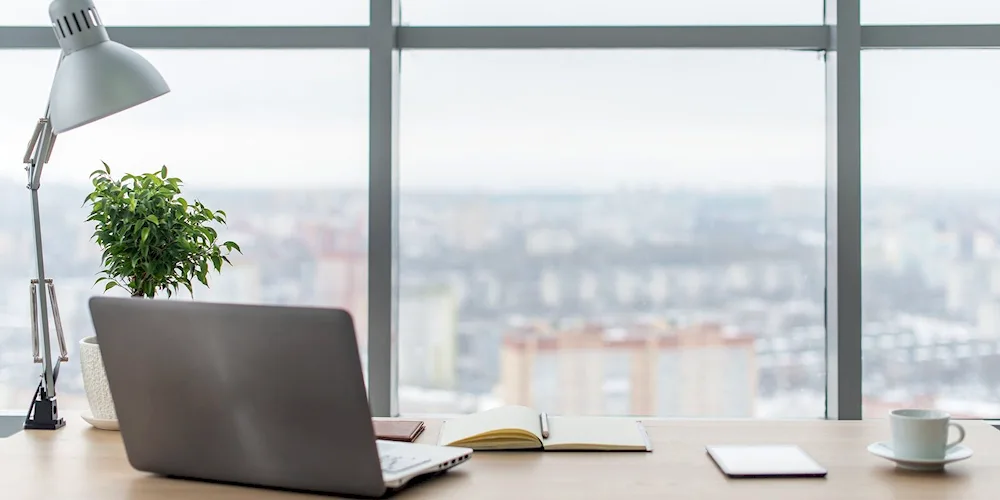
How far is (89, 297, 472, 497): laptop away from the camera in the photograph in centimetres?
123

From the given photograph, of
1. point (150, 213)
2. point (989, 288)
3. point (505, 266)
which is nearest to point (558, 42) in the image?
point (505, 266)

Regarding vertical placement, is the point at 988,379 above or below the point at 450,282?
below

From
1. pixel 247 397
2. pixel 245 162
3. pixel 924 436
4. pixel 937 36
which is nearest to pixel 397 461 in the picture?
pixel 247 397

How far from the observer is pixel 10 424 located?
2.62 m

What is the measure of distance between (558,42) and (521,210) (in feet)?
1.60

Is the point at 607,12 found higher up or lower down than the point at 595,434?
higher up

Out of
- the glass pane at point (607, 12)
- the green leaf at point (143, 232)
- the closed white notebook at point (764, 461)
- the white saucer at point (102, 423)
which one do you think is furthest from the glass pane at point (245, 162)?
the closed white notebook at point (764, 461)

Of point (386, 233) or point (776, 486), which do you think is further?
point (386, 233)

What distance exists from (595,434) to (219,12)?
1.74 meters

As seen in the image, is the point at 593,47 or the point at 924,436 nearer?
the point at 924,436

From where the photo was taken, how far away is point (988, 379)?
8.57 feet

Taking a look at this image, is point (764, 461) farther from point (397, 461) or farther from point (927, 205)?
point (927, 205)

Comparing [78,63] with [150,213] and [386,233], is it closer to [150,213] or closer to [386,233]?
[150,213]

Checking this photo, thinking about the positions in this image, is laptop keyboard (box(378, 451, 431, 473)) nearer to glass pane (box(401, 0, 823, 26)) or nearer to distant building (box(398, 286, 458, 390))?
distant building (box(398, 286, 458, 390))
